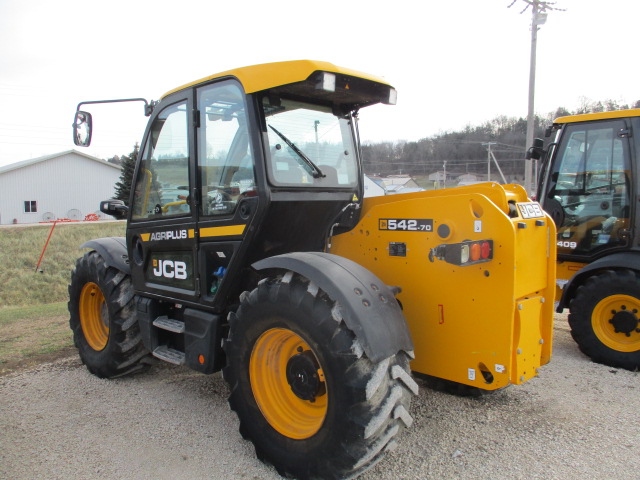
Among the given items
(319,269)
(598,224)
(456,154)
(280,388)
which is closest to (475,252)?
(319,269)

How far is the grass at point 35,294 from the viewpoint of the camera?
5.55m

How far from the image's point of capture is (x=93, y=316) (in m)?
4.97

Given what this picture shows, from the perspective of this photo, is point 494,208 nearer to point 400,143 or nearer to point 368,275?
point 368,275

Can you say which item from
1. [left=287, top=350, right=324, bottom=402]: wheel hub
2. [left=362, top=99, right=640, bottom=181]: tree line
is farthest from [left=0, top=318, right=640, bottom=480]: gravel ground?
[left=362, top=99, right=640, bottom=181]: tree line

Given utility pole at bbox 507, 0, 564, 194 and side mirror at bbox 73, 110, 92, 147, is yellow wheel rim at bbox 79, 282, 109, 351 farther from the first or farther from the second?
utility pole at bbox 507, 0, 564, 194

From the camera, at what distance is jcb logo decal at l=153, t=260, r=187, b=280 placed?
378cm

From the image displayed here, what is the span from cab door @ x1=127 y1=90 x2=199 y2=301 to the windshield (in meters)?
0.73

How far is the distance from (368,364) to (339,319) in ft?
0.89

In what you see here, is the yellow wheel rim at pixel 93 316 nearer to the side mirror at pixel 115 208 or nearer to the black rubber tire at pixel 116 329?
the black rubber tire at pixel 116 329

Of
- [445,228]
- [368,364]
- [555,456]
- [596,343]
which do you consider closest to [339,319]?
[368,364]

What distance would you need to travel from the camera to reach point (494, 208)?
2.87 meters

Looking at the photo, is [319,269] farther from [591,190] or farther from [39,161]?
[39,161]

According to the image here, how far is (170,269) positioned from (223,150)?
3.66ft

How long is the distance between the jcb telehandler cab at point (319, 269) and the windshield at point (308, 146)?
1 cm
